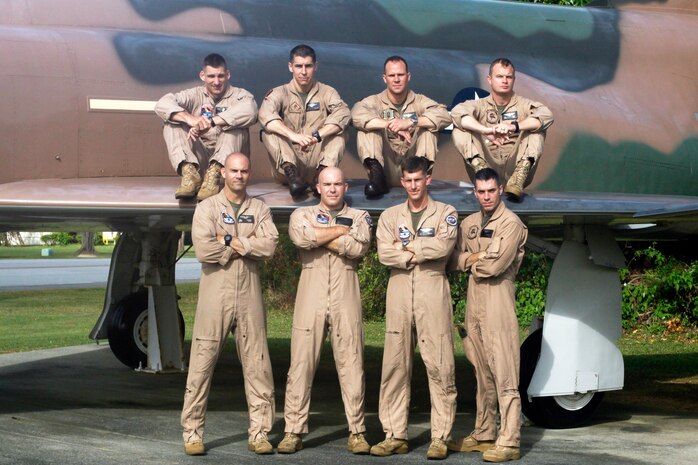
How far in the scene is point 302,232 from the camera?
8094mm

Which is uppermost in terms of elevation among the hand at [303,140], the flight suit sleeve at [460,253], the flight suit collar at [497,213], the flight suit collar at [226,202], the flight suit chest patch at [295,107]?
the flight suit chest patch at [295,107]

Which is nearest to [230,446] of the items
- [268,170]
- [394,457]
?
[394,457]

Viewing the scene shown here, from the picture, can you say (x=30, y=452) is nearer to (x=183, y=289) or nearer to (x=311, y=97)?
(x=311, y=97)

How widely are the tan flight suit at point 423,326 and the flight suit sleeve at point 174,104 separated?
6.86 feet

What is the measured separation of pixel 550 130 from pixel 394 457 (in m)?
4.72

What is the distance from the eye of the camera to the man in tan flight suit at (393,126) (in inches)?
355

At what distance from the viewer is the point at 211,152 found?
9.08 metres

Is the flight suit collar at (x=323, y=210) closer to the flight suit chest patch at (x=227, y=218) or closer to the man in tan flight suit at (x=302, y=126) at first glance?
the man in tan flight suit at (x=302, y=126)

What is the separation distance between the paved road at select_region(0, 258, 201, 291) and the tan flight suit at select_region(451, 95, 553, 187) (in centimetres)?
2286

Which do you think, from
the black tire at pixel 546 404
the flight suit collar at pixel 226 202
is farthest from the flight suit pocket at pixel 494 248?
the flight suit collar at pixel 226 202

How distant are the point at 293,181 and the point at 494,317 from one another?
1.97 meters

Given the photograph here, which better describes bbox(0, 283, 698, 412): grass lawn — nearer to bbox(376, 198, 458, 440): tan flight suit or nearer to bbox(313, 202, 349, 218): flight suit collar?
bbox(376, 198, 458, 440): tan flight suit

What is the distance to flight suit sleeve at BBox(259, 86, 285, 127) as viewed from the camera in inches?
351

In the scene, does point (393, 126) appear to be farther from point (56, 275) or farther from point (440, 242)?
point (56, 275)
